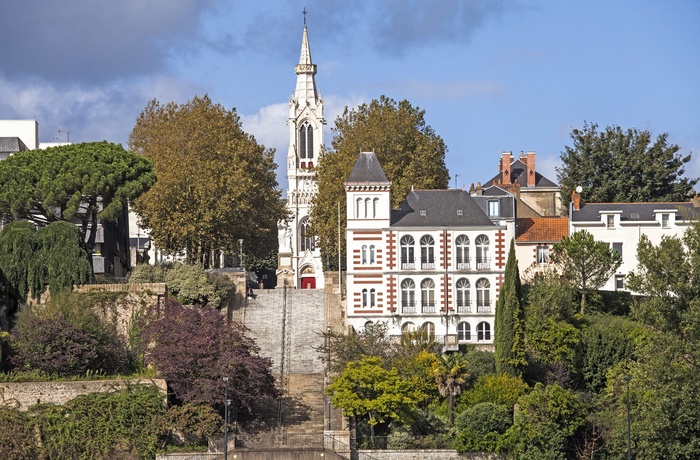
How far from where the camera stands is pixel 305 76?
561 feet

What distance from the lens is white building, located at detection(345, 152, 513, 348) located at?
91875 millimetres

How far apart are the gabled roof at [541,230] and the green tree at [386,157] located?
7718 millimetres

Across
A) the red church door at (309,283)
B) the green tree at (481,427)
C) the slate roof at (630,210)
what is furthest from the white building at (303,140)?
the green tree at (481,427)

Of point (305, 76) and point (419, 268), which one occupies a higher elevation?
point (305, 76)

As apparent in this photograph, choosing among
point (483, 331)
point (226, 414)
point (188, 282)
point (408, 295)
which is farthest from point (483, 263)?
point (226, 414)

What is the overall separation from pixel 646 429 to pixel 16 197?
34.3 metres

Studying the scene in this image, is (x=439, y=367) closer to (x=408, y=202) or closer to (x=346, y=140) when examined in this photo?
(x=408, y=202)

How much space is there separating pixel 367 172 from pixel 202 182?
12.9 metres

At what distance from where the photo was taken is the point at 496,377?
82.7m

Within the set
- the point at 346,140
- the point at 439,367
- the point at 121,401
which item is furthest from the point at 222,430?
the point at 346,140

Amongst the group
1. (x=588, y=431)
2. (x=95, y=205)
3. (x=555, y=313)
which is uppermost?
(x=95, y=205)

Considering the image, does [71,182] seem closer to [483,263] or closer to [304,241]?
[483,263]

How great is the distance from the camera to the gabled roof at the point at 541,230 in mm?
97562

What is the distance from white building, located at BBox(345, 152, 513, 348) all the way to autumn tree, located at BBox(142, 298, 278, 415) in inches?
506
